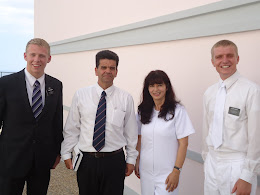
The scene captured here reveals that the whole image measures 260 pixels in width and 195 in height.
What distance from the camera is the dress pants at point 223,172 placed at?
214cm

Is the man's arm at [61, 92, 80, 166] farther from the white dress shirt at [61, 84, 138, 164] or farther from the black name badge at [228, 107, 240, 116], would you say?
the black name badge at [228, 107, 240, 116]

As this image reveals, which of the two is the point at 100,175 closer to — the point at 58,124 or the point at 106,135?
the point at 106,135

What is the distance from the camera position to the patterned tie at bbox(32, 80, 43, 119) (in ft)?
8.62

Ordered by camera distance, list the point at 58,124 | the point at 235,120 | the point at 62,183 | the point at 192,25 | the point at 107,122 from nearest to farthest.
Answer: the point at 235,120 < the point at 107,122 < the point at 58,124 < the point at 192,25 < the point at 62,183

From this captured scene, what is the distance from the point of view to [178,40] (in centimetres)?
332

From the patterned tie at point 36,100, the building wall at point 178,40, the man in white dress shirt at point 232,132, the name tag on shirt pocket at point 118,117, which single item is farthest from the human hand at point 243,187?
the patterned tie at point 36,100

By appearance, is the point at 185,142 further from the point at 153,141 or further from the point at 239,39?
the point at 239,39

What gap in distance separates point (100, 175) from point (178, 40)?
1861 mm

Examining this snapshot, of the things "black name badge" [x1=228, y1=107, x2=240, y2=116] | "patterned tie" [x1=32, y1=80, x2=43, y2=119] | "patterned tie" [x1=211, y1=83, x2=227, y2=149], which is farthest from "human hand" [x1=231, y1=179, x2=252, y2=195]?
"patterned tie" [x1=32, y1=80, x2=43, y2=119]

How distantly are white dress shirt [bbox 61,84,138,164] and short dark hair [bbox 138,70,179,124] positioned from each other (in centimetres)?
18

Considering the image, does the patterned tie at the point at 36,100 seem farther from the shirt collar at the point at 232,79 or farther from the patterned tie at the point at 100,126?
the shirt collar at the point at 232,79

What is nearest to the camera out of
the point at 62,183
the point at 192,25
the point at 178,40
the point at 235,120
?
the point at 235,120

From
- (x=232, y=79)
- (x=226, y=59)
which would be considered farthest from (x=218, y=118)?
(x=226, y=59)

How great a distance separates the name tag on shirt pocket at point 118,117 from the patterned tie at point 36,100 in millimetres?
737
